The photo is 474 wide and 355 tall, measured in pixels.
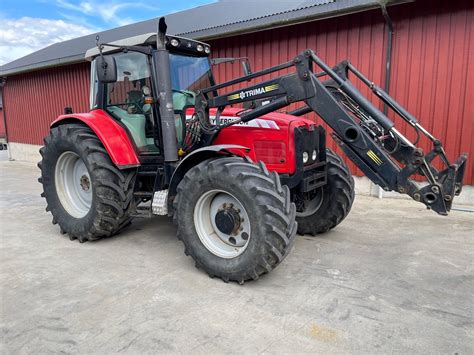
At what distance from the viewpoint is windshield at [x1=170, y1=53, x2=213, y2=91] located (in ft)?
13.0

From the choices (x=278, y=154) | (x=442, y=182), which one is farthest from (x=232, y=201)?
(x=442, y=182)

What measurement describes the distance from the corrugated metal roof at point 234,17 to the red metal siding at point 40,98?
0.41 meters

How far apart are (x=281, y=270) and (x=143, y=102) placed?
7.54 ft

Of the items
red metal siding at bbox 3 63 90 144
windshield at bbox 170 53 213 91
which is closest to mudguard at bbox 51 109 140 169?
windshield at bbox 170 53 213 91

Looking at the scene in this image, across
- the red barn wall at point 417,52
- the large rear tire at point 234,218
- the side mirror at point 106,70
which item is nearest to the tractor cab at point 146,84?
the side mirror at point 106,70

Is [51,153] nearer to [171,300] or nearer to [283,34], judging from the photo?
[171,300]

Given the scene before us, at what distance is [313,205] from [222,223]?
1517mm

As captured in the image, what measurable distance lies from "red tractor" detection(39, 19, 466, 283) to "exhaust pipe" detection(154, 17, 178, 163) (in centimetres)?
1

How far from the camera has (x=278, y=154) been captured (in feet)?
11.6

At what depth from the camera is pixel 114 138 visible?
4.02m

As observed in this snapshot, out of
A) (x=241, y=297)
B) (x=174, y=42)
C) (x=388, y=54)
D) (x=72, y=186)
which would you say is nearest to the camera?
(x=241, y=297)

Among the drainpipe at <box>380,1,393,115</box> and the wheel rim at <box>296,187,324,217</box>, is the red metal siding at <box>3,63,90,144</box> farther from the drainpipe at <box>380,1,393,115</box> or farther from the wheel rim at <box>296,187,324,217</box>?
the wheel rim at <box>296,187,324,217</box>

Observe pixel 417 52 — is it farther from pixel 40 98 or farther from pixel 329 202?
pixel 40 98

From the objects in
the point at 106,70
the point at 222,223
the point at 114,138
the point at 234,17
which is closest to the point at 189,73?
the point at 106,70
